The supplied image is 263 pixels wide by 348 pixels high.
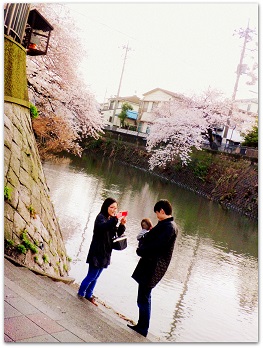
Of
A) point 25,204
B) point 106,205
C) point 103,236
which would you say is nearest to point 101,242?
point 103,236

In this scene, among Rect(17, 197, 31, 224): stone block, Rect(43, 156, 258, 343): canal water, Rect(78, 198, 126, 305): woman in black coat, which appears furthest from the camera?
Rect(43, 156, 258, 343): canal water

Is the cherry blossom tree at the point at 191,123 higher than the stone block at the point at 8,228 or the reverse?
higher

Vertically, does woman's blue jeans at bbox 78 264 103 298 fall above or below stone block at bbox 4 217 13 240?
below

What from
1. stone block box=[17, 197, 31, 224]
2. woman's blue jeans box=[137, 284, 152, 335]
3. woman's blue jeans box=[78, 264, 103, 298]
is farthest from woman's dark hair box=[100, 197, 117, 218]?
stone block box=[17, 197, 31, 224]

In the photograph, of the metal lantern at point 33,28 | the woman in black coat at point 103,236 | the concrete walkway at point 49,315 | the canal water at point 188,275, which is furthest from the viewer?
the metal lantern at point 33,28

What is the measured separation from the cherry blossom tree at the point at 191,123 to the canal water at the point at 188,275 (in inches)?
501

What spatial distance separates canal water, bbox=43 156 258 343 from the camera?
517 cm

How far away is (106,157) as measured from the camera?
33750 mm

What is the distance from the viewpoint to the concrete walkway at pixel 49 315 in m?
2.29

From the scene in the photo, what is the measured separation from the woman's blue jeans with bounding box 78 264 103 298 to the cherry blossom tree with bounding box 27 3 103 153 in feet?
22.7

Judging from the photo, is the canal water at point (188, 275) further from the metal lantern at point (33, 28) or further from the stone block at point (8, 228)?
the metal lantern at point (33, 28)

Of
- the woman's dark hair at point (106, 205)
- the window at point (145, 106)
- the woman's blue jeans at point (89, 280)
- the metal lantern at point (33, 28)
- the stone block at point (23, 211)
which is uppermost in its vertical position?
the window at point (145, 106)

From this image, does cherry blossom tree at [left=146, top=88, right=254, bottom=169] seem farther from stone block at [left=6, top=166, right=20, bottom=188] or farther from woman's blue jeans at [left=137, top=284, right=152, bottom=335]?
woman's blue jeans at [left=137, top=284, right=152, bottom=335]

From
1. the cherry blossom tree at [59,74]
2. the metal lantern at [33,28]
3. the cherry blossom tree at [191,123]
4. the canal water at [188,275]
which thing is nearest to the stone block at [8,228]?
the canal water at [188,275]
